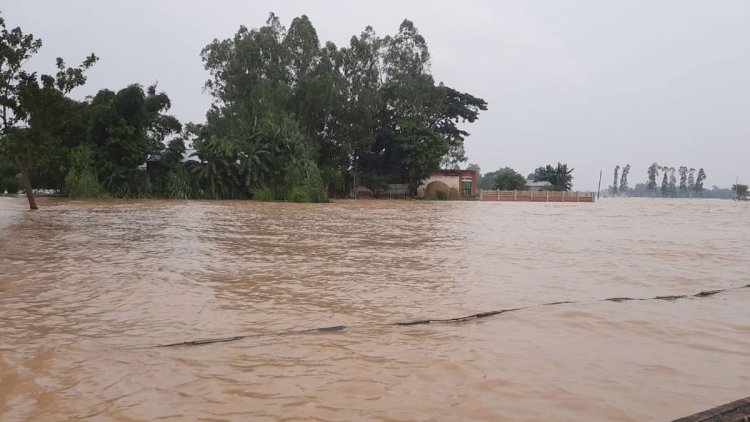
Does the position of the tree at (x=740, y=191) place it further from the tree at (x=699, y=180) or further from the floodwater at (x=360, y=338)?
the floodwater at (x=360, y=338)

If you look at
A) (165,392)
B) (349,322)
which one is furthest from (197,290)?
(165,392)

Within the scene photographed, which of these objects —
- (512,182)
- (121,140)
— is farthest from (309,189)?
(512,182)

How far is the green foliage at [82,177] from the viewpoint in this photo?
22578 millimetres

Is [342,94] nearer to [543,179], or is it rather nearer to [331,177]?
[331,177]

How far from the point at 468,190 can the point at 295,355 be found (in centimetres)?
3793

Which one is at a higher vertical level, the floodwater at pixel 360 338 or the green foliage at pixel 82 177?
the green foliage at pixel 82 177

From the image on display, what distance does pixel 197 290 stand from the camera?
4.29 metres

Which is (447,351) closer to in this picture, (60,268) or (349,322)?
(349,322)

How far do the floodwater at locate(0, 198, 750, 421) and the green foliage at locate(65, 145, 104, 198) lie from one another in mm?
18456

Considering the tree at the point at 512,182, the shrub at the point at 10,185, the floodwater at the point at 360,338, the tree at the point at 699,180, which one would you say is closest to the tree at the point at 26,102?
the floodwater at the point at 360,338

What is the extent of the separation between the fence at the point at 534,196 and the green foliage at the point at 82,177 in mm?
27819

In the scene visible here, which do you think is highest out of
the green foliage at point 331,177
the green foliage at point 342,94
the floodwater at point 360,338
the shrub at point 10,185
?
the green foliage at point 342,94

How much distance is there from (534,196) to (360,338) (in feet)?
136

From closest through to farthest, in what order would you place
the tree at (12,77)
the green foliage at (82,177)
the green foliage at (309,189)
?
1. the tree at (12,77)
2. the green foliage at (82,177)
3. the green foliage at (309,189)
